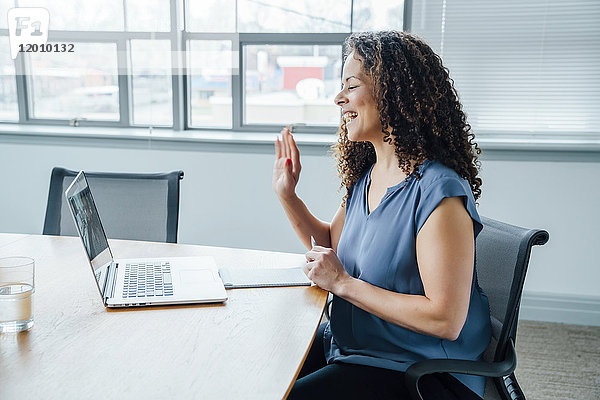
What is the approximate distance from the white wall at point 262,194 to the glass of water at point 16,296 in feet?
6.20

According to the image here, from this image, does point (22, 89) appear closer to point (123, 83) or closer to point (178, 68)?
point (123, 83)

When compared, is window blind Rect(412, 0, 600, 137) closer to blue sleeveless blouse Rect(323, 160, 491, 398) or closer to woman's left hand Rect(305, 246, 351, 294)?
blue sleeveless blouse Rect(323, 160, 491, 398)

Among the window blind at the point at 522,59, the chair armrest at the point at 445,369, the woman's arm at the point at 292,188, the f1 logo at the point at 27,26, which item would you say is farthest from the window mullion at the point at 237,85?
the chair armrest at the point at 445,369

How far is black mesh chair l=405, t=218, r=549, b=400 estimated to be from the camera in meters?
1.19

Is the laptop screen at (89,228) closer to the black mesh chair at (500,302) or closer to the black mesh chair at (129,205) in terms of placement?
the black mesh chair at (129,205)

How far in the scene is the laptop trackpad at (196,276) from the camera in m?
1.44

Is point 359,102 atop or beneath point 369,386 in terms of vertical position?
atop

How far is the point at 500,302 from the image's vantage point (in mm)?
1341

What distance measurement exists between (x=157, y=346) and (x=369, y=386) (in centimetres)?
45

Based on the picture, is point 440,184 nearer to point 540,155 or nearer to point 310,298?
point 310,298

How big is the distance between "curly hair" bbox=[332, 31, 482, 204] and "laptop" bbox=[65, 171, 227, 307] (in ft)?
1.83

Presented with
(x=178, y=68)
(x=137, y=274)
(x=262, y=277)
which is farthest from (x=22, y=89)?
(x=262, y=277)

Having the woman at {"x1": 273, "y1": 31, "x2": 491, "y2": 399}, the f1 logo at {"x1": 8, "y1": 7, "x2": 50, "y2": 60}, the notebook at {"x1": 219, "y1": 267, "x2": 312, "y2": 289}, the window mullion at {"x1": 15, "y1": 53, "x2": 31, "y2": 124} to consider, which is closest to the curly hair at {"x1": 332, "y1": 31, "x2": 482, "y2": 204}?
the woman at {"x1": 273, "y1": 31, "x2": 491, "y2": 399}

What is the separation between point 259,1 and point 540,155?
5.47 feet
